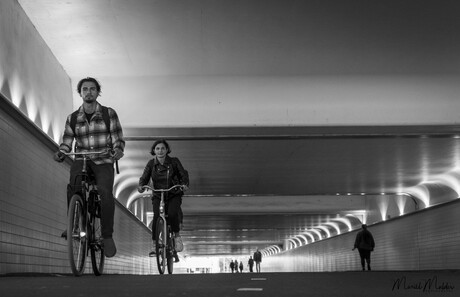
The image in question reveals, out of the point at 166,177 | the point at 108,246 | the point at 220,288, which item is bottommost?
the point at 220,288

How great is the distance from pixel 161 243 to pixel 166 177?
0.95 meters

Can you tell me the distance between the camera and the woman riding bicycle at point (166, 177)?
392 inches

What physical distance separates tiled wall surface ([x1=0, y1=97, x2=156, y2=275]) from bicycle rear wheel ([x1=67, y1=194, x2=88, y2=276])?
1710 millimetres

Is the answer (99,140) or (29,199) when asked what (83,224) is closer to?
(99,140)

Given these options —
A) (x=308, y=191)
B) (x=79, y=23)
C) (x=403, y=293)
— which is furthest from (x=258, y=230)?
(x=403, y=293)

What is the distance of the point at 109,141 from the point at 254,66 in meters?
6.07

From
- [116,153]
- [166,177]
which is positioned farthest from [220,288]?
[166,177]

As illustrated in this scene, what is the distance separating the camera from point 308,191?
28312 millimetres

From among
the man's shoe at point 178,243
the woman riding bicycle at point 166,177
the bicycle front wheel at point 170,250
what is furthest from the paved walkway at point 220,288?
the man's shoe at point 178,243

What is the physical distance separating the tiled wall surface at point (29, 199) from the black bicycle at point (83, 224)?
165cm

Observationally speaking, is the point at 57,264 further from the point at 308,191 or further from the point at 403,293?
the point at 308,191

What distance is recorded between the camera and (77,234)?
7.14 meters

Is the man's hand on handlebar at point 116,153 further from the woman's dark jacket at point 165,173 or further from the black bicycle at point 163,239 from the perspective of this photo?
the woman's dark jacket at point 165,173

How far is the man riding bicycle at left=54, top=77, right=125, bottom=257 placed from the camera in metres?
7.45
